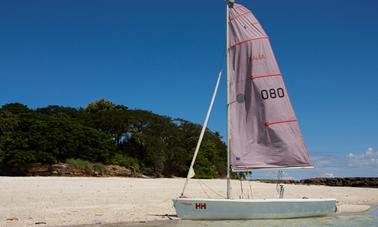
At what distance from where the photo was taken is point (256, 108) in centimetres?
1920

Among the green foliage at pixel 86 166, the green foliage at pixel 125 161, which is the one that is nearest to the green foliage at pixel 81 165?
the green foliage at pixel 86 166

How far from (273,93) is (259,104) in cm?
68

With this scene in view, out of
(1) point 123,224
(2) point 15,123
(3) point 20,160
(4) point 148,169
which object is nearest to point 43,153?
(3) point 20,160

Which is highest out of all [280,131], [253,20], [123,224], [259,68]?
[253,20]

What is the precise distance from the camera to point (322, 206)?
19.6 metres

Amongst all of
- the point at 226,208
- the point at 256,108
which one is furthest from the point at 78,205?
the point at 256,108

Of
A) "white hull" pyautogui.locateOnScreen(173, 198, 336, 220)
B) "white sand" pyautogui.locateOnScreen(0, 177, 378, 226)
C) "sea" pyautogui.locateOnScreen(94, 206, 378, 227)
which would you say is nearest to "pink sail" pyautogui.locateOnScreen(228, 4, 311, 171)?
"white hull" pyautogui.locateOnScreen(173, 198, 336, 220)

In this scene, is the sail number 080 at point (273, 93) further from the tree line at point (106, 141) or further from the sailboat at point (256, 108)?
the tree line at point (106, 141)

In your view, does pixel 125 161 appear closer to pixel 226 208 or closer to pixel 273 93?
pixel 273 93

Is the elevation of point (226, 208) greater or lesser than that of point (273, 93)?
lesser

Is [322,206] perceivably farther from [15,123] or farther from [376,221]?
[15,123]

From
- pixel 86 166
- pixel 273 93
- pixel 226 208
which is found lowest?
pixel 226 208

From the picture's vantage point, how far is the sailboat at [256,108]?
18.9 metres

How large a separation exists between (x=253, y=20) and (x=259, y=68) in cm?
184
